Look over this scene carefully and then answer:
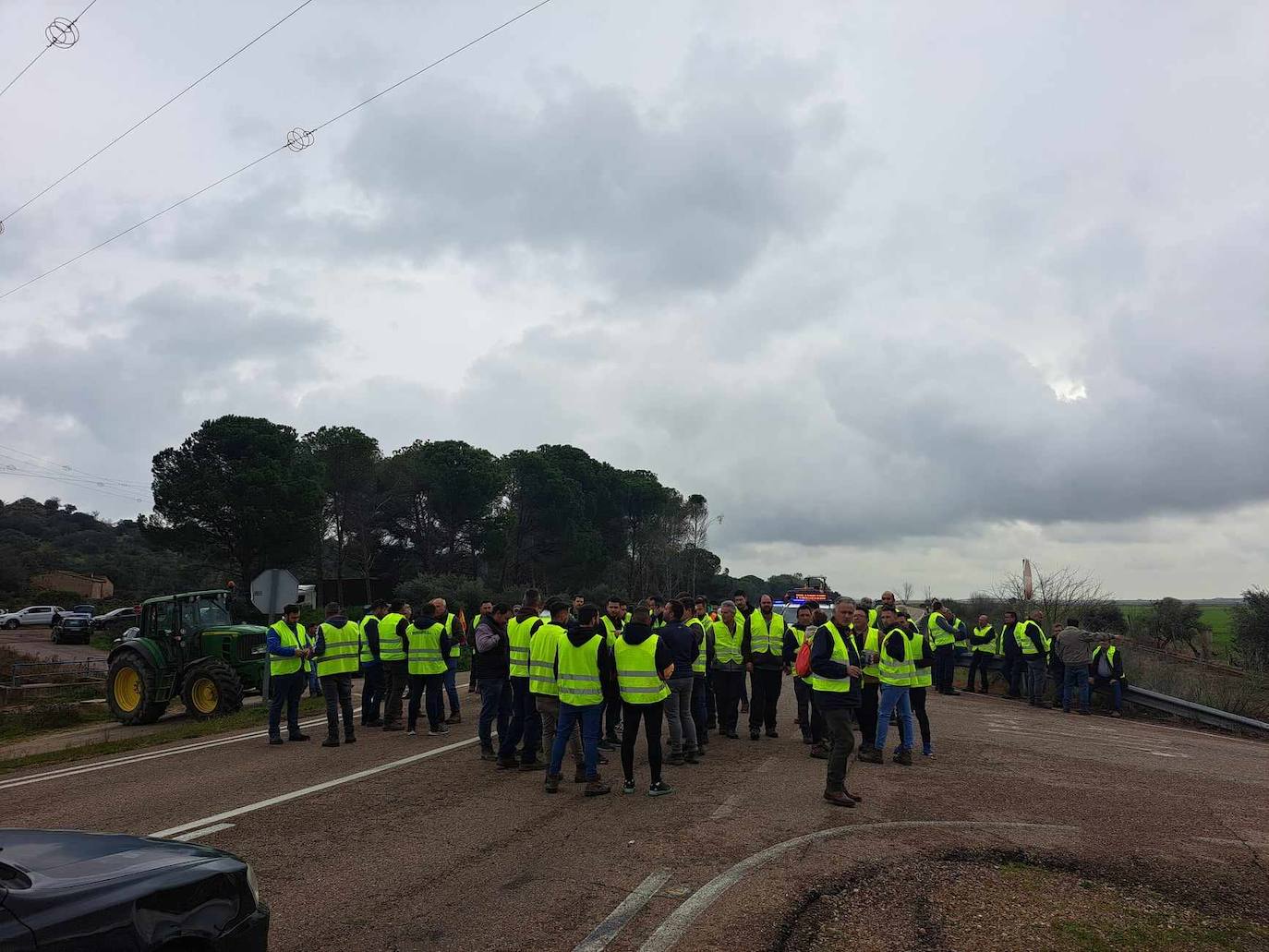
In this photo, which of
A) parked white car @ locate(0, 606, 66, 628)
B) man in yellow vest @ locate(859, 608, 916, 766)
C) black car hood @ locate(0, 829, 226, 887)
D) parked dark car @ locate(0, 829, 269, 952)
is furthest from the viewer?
parked white car @ locate(0, 606, 66, 628)

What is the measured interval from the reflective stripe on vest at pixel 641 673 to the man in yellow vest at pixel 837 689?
1.57 meters

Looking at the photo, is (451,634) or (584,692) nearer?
(584,692)

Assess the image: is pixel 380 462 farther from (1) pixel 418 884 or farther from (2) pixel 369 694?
(1) pixel 418 884

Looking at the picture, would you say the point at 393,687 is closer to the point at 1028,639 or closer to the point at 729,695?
the point at 729,695

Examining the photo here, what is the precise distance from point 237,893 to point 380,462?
53.0 meters

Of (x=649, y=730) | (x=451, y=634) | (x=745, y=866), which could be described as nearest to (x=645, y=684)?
(x=649, y=730)

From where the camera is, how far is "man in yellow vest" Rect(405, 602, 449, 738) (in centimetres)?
1182

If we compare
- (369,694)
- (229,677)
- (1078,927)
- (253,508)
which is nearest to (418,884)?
(1078,927)

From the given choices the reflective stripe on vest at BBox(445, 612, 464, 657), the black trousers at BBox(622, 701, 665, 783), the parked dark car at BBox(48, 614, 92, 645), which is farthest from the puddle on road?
the parked dark car at BBox(48, 614, 92, 645)

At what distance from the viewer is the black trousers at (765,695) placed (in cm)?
1176

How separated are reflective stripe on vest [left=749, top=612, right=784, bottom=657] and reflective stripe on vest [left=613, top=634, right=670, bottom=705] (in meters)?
3.77

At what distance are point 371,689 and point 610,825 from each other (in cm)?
744

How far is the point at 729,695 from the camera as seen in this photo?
11852 mm

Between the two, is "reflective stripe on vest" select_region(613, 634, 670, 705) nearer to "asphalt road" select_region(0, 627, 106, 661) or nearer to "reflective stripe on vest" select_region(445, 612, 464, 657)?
"reflective stripe on vest" select_region(445, 612, 464, 657)
